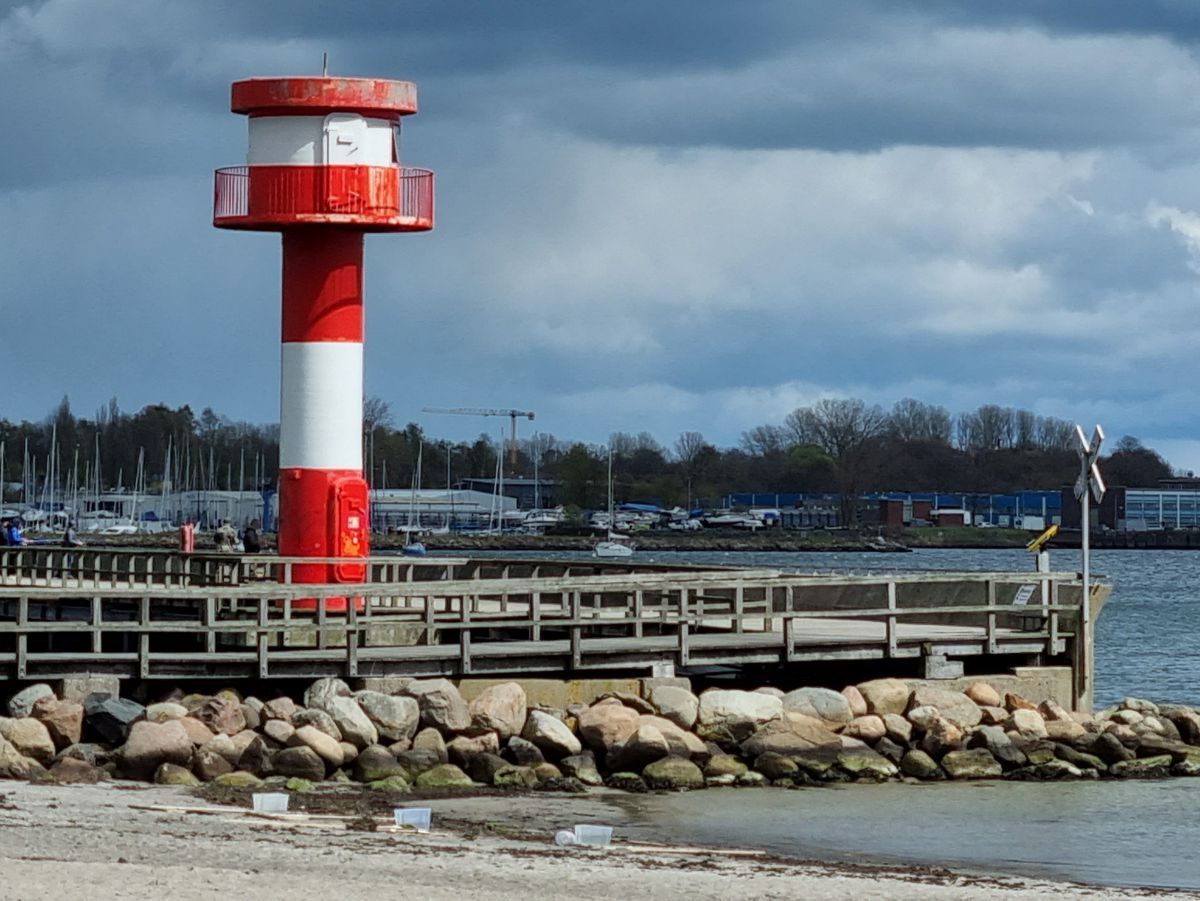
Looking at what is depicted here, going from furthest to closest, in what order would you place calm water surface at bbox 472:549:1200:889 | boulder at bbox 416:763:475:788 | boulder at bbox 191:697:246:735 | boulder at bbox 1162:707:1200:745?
boulder at bbox 1162:707:1200:745 → boulder at bbox 191:697:246:735 → boulder at bbox 416:763:475:788 → calm water surface at bbox 472:549:1200:889

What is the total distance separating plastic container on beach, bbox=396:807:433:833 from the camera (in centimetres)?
2002

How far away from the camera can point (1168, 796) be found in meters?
25.5

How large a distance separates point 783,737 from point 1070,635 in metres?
5.98

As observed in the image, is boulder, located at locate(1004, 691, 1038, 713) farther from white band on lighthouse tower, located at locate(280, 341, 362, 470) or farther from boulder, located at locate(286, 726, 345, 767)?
white band on lighthouse tower, located at locate(280, 341, 362, 470)

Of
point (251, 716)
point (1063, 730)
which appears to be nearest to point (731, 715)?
point (1063, 730)

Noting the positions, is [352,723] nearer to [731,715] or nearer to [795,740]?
[731,715]

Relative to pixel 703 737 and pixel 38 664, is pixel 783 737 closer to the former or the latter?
pixel 703 737

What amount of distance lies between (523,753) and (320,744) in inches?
87.6

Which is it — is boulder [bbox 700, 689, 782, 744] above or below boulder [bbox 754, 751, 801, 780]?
above

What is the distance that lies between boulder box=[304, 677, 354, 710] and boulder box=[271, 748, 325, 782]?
1.53 m

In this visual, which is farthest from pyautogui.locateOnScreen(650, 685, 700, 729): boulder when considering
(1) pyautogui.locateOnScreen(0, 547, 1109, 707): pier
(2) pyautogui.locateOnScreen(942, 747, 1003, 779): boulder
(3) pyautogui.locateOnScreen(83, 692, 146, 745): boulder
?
(3) pyautogui.locateOnScreen(83, 692, 146, 745): boulder

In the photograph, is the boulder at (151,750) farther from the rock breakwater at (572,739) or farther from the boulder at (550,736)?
the boulder at (550,736)

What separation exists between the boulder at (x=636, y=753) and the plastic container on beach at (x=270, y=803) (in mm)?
4693

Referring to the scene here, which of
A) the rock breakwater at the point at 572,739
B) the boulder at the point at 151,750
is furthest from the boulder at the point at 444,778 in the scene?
the boulder at the point at 151,750
